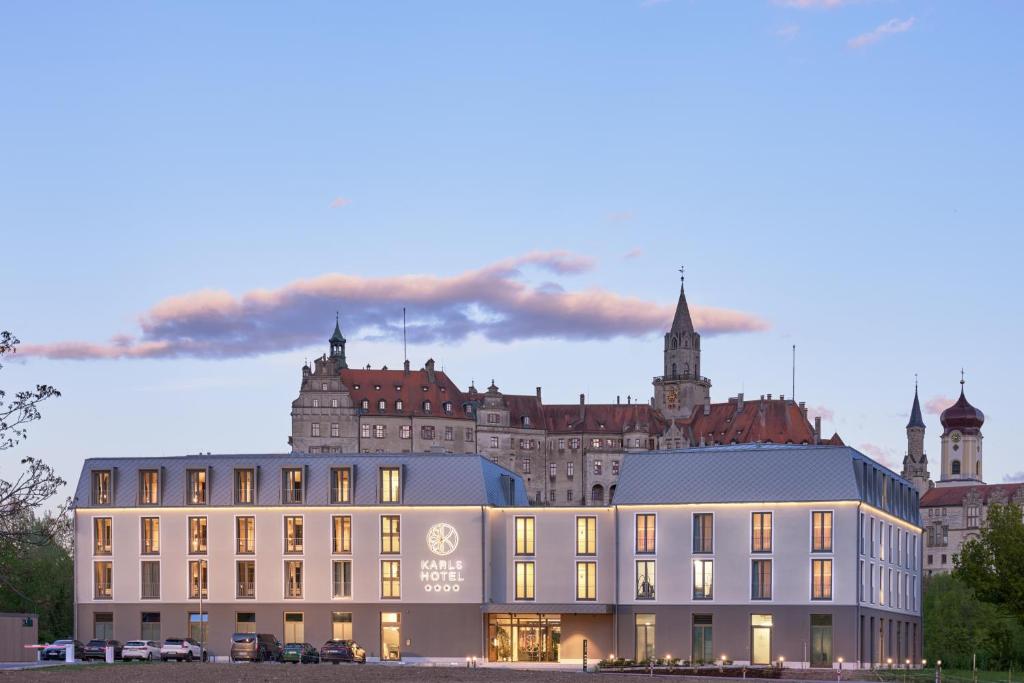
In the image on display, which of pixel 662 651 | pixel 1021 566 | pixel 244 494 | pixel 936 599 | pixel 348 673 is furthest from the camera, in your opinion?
pixel 936 599

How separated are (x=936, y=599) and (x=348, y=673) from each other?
112789 millimetres

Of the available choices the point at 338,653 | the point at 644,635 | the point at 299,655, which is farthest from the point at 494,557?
the point at 299,655

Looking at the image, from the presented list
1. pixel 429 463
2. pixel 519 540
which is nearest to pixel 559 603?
pixel 519 540

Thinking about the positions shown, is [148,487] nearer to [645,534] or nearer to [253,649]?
[253,649]

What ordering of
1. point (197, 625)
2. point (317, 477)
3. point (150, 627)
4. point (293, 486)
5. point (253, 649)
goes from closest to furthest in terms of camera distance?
point (253, 649), point (197, 625), point (150, 627), point (317, 477), point (293, 486)

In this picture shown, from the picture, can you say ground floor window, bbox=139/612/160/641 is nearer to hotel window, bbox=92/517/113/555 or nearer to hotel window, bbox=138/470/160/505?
hotel window, bbox=92/517/113/555

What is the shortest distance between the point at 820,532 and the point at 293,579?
34.3 meters

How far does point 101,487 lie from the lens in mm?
123625

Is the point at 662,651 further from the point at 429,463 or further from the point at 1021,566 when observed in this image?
the point at 1021,566

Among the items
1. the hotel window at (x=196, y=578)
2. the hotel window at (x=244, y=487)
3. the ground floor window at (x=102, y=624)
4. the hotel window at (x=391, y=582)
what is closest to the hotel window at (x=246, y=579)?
the hotel window at (x=196, y=578)

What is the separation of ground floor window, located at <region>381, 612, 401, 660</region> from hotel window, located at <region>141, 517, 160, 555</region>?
1611cm

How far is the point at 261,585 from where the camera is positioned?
120250 mm

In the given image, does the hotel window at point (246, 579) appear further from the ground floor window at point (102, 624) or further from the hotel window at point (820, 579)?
the hotel window at point (820, 579)

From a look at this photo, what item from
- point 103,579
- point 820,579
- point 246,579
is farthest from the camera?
point 103,579
